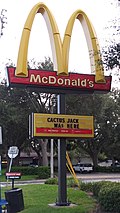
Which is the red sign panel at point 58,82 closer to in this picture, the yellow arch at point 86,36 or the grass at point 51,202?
the yellow arch at point 86,36

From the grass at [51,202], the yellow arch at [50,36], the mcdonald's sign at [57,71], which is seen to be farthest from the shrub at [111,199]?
the yellow arch at [50,36]

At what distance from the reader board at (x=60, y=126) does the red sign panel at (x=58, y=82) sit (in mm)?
1074

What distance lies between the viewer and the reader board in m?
14.9

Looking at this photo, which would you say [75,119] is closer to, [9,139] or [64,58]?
[64,58]

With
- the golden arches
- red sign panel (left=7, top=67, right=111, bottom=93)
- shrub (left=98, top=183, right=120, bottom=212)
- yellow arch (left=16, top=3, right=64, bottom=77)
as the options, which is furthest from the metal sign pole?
shrub (left=98, top=183, right=120, bottom=212)

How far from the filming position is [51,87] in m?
15.4

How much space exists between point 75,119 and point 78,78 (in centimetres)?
162

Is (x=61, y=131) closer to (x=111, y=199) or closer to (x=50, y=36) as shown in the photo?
(x=111, y=199)

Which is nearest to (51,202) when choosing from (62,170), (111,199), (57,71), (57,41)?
(62,170)

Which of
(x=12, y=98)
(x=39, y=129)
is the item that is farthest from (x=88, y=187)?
(x=12, y=98)

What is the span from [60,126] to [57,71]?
2135mm

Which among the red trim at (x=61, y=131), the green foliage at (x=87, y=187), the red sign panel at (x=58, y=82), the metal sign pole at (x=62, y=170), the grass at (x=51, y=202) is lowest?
the grass at (x=51, y=202)

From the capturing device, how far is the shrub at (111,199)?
12695 millimetres

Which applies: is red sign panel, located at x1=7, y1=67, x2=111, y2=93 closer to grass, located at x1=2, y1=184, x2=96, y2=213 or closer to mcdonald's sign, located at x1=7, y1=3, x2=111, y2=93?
mcdonald's sign, located at x1=7, y1=3, x2=111, y2=93
